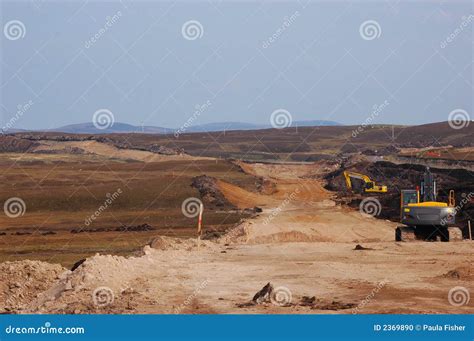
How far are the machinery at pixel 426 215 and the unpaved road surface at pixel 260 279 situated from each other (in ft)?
2.99

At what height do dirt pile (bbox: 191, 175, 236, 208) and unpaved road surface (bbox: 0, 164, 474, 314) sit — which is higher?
dirt pile (bbox: 191, 175, 236, 208)

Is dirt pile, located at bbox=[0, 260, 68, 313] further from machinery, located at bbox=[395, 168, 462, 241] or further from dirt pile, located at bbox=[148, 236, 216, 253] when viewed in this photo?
machinery, located at bbox=[395, 168, 462, 241]

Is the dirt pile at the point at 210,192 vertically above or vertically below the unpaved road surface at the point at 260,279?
above

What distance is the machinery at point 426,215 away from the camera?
31.0m

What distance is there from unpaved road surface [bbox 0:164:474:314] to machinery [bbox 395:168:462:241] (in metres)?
0.91

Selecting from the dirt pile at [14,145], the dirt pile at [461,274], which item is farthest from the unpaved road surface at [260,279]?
the dirt pile at [14,145]

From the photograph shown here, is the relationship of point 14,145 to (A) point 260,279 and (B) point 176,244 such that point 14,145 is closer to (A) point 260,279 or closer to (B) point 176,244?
(B) point 176,244

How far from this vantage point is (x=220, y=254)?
28.7 m

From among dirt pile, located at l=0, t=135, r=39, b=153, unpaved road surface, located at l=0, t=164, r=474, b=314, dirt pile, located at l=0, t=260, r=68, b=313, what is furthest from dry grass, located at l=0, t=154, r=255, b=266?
dirt pile, located at l=0, t=135, r=39, b=153

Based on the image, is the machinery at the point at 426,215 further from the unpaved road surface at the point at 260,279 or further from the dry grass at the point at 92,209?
the dry grass at the point at 92,209

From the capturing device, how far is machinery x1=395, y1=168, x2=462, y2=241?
3095 cm

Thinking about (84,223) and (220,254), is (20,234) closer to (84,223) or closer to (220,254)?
(84,223)

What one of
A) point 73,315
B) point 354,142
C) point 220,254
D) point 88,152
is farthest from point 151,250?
point 354,142

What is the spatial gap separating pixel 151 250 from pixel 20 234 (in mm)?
15722
